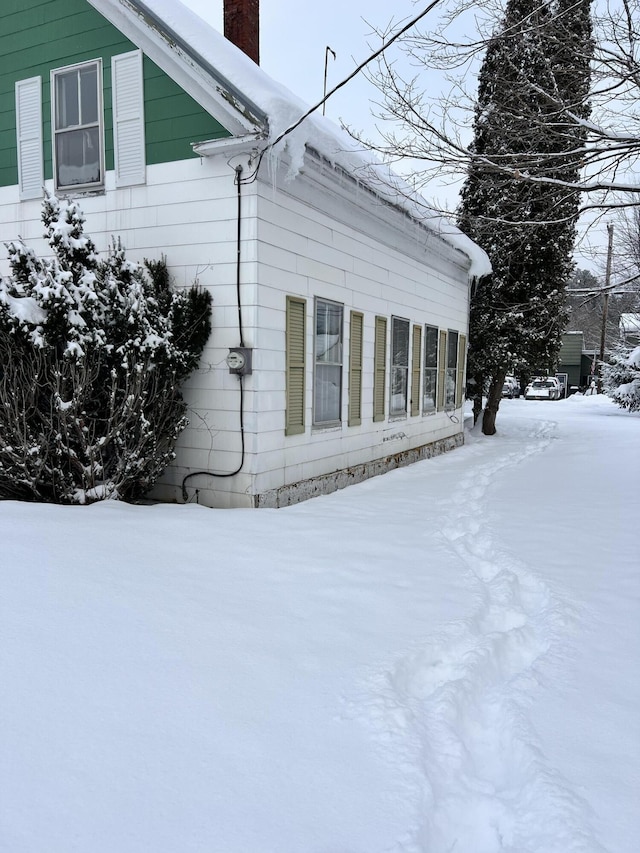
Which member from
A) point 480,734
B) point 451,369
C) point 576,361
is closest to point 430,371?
point 451,369

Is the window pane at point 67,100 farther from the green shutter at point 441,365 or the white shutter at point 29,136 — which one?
the green shutter at point 441,365

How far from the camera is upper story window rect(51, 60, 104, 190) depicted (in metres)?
6.17

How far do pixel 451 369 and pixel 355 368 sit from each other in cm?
477

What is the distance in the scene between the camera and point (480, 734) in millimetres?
2359

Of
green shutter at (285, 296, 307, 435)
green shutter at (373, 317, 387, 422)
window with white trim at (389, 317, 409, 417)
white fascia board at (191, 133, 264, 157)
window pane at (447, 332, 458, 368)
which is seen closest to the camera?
white fascia board at (191, 133, 264, 157)

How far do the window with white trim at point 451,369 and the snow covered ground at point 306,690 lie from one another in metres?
7.21

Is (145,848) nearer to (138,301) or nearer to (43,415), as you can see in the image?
(43,415)

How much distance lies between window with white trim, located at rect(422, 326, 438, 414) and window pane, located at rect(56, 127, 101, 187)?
5.93 metres

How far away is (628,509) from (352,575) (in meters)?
3.84

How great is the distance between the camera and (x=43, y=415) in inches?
188

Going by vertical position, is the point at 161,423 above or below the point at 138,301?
below

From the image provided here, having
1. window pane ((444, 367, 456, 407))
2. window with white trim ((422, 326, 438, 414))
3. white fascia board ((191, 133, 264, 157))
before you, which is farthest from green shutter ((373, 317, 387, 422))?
white fascia board ((191, 133, 264, 157))

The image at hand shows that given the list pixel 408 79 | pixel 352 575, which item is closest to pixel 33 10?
pixel 408 79

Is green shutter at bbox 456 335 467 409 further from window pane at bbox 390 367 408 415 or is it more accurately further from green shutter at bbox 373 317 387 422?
green shutter at bbox 373 317 387 422
